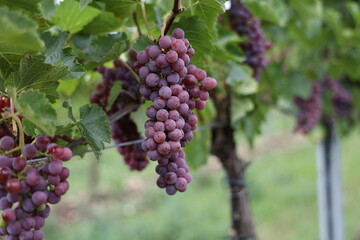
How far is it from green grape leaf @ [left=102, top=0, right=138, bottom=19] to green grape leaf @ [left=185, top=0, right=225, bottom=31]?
0.15m

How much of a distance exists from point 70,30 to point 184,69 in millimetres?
457

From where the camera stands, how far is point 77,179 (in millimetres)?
8680

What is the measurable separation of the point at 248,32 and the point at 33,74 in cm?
100

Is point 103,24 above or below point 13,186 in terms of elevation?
above

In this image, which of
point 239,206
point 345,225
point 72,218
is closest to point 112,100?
point 239,206

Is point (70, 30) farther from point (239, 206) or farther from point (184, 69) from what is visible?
point (239, 206)

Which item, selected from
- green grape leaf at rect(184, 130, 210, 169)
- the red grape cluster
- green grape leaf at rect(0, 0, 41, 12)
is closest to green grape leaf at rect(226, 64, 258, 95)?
green grape leaf at rect(184, 130, 210, 169)

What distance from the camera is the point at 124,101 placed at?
3.51 ft

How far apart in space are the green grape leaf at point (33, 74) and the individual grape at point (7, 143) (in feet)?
0.28

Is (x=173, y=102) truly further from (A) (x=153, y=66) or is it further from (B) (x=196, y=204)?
(B) (x=196, y=204)

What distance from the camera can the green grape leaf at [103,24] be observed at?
1.07m

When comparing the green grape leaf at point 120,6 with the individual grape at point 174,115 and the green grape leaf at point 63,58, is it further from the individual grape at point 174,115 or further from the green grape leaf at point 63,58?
the individual grape at point 174,115

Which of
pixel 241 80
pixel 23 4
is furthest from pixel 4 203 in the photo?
pixel 241 80

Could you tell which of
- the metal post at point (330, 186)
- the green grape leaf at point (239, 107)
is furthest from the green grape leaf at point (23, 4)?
the metal post at point (330, 186)
